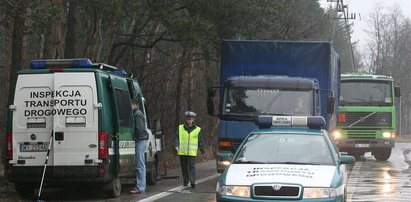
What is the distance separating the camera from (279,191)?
26.3ft

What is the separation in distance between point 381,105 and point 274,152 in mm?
16653

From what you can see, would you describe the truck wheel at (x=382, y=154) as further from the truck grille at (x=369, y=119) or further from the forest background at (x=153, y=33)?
the forest background at (x=153, y=33)

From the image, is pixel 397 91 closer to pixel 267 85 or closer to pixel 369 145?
pixel 369 145

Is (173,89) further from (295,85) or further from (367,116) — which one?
(295,85)

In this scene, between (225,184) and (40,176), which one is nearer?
(225,184)

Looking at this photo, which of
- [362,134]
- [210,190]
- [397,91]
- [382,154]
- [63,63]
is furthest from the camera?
[382,154]

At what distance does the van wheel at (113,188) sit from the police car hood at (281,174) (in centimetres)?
385

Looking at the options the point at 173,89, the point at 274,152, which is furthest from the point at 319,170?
the point at 173,89

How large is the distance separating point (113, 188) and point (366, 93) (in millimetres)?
15511

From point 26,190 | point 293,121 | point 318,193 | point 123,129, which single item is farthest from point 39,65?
point 318,193

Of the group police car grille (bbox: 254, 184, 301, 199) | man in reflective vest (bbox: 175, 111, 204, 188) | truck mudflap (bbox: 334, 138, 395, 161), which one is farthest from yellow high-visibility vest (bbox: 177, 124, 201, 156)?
truck mudflap (bbox: 334, 138, 395, 161)

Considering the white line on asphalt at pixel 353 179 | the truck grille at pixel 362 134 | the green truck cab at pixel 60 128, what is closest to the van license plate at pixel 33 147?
the green truck cab at pixel 60 128

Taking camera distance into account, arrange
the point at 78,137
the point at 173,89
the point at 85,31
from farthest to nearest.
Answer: the point at 173,89 → the point at 85,31 → the point at 78,137

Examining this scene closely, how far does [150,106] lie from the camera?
25.4 m
